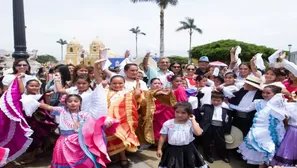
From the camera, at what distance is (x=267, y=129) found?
3365 mm

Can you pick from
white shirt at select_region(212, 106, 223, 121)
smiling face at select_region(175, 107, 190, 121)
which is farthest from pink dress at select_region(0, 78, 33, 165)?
white shirt at select_region(212, 106, 223, 121)

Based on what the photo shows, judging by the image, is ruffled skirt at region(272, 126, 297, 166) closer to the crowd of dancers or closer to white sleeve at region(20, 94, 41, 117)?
the crowd of dancers

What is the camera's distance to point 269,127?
132 inches

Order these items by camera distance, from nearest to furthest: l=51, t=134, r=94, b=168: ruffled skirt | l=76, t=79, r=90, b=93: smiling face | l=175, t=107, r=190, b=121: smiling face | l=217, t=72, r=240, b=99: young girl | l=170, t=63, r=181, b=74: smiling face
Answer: l=51, t=134, r=94, b=168: ruffled skirt
l=175, t=107, r=190, b=121: smiling face
l=76, t=79, r=90, b=93: smiling face
l=217, t=72, r=240, b=99: young girl
l=170, t=63, r=181, b=74: smiling face

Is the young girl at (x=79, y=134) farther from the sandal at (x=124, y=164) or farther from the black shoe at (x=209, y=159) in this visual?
the black shoe at (x=209, y=159)

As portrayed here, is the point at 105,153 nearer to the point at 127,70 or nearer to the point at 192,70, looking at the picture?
the point at 127,70

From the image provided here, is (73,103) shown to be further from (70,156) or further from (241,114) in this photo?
(241,114)

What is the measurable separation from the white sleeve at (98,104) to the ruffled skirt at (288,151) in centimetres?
241

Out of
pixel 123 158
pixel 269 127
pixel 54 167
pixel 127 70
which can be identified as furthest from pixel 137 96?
pixel 269 127

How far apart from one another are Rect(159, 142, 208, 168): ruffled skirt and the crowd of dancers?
1cm

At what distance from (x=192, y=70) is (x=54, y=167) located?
3135 mm

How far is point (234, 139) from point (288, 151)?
2.88 ft

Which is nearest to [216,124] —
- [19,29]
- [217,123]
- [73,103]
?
[217,123]

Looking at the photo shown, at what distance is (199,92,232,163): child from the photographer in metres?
3.92
